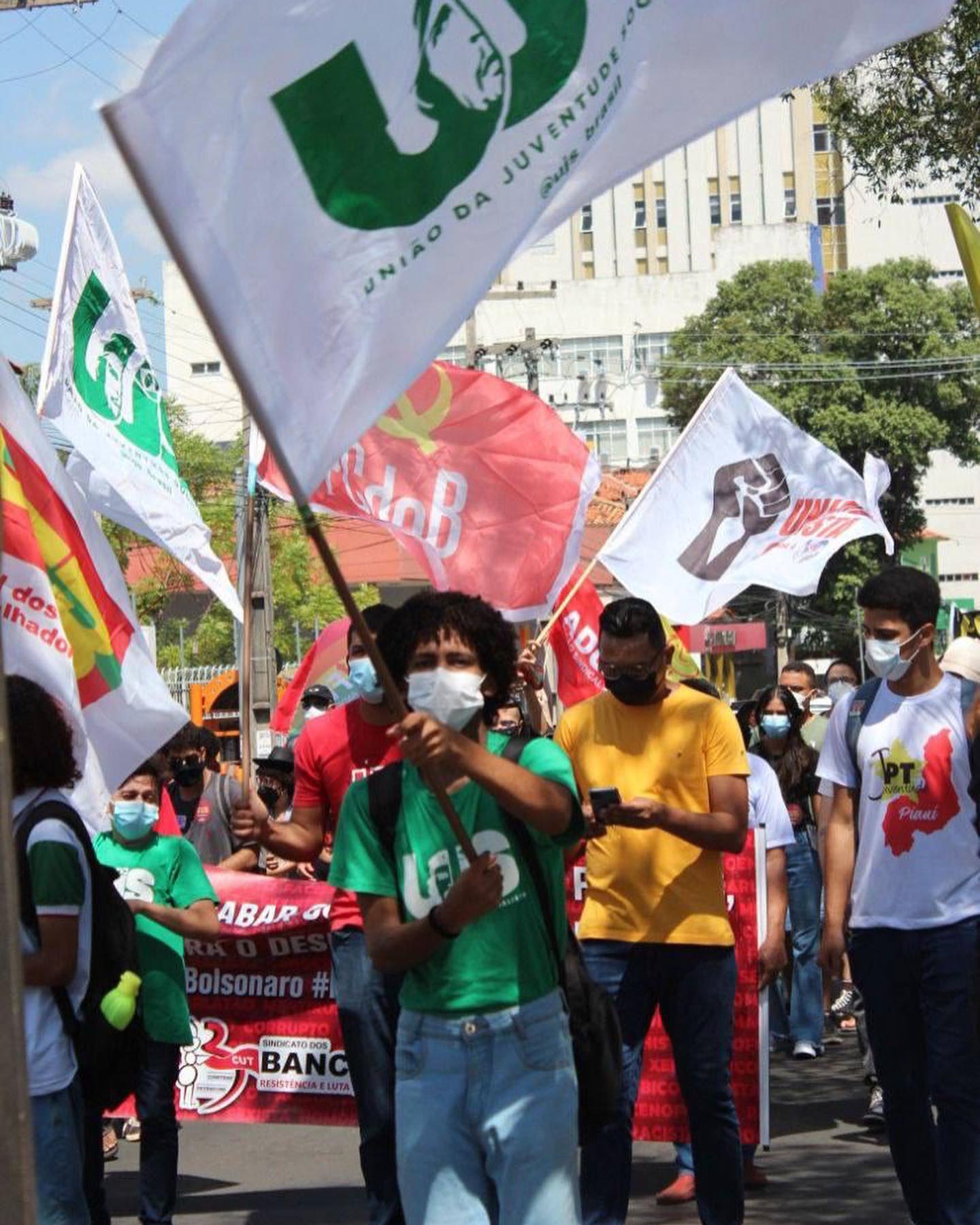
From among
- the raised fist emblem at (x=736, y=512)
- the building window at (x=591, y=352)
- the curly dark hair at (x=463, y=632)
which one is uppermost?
the building window at (x=591, y=352)

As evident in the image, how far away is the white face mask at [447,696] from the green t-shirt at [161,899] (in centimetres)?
289

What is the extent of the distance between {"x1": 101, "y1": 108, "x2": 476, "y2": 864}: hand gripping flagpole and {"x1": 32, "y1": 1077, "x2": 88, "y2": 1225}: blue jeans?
63.6 inches

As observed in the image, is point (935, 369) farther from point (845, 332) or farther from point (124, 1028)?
point (124, 1028)

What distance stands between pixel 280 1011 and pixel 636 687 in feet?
9.32

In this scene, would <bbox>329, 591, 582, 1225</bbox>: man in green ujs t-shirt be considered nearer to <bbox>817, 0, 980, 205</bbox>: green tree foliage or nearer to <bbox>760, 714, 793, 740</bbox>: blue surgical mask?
<bbox>760, 714, 793, 740</bbox>: blue surgical mask

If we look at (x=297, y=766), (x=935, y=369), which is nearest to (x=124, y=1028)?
(x=297, y=766)

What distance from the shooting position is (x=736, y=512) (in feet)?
36.9

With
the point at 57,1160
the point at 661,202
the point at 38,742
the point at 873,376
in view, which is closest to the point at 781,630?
the point at 873,376

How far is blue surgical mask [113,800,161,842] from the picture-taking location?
7.43 meters

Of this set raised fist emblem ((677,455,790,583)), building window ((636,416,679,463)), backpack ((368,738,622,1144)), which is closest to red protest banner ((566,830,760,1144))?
raised fist emblem ((677,455,790,583))

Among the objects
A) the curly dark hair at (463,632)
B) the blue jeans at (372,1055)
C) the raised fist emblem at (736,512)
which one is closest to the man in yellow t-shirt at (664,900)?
the blue jeans at (372,1055)

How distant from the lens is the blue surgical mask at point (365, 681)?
656 centimetres

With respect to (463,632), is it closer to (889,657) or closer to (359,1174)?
(889,657)

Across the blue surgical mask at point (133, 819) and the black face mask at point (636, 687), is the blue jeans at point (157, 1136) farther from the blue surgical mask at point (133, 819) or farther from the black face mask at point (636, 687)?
the black face mask at point (636, 687)
